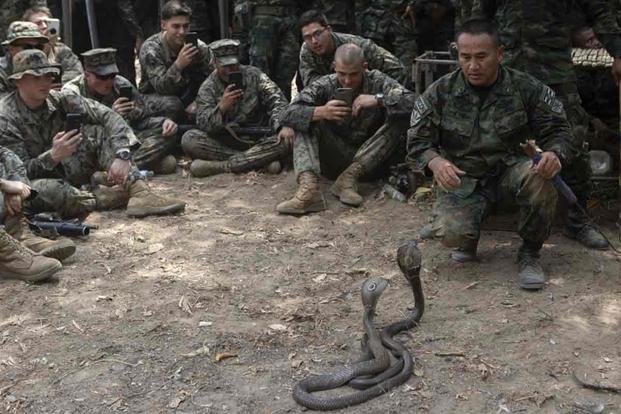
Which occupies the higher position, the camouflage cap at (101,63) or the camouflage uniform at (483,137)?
the camouflage cap at (101,63)

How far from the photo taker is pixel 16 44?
689 centimetres

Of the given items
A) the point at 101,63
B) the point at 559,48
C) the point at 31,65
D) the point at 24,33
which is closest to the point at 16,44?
the point at 24,33

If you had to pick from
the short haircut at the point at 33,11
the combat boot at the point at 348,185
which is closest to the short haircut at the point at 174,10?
the short haircut at the point at 33,11

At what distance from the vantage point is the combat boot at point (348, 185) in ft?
21.6

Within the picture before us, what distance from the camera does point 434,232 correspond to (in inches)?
203

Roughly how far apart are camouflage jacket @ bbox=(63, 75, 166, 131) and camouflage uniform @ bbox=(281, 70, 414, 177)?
1.78 m

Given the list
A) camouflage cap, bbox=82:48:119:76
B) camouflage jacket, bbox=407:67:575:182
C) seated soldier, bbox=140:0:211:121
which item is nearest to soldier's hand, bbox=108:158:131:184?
camouflage cap, bbox=82:48:119:76

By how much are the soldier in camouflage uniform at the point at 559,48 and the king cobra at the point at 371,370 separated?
1.74 m

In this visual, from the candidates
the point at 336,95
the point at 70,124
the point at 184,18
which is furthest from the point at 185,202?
the point at 184,18

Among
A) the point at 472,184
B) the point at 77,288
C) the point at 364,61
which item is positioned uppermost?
the point at 364,61

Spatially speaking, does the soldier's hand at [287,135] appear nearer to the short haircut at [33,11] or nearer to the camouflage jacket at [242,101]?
the camouflage jacket at [242,101]

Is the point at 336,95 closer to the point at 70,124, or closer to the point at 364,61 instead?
the point at 364,61

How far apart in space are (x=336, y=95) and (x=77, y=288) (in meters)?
2.63

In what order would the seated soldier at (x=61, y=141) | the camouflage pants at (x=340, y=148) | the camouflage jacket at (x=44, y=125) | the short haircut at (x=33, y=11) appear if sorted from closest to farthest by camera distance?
1. the seated soldier at (x=61, y=141)
2. the camouflage jacket at (x=44, y=125)
3. the camouflage pants at (x=340, y=148)
4. the short haircut at (x=33, y=11)
